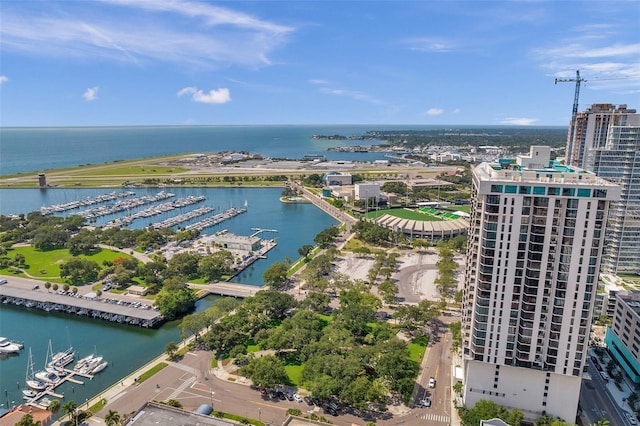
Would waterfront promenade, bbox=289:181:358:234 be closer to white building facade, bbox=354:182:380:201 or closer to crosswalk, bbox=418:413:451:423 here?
white building facade, bbox=354:182:380:201

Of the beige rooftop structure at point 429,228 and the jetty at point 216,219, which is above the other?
the beige rooftop structure at point 429,228

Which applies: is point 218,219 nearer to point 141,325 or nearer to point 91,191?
point 141,325

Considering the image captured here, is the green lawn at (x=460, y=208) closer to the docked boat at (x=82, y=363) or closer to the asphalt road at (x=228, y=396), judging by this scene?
the asphalt road at (x=228, y=396)

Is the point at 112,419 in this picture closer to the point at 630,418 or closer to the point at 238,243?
the point at 630,418

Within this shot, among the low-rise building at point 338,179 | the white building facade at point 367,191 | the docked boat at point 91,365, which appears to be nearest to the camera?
the docked boat at point 91,365

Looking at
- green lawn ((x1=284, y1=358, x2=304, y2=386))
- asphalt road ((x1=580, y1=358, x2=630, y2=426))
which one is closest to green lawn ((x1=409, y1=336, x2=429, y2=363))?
green lawn ((x1=284, y1=358, x2=304, y2=386))

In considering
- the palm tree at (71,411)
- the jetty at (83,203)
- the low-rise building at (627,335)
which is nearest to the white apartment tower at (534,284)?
the low-rise building at (627,335)

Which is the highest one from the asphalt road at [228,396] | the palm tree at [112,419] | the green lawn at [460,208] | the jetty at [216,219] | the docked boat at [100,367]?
the green lawn at [460,208]
